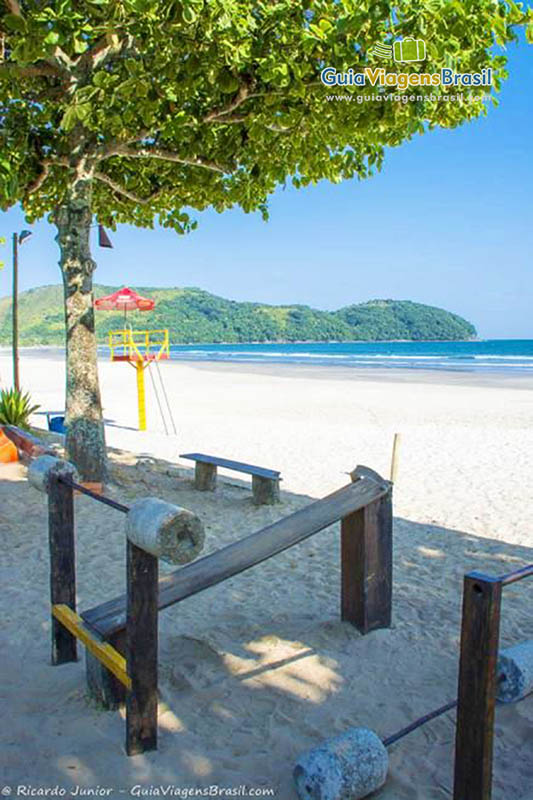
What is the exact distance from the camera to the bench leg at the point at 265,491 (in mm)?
7688

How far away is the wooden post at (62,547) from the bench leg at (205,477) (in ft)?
14.5

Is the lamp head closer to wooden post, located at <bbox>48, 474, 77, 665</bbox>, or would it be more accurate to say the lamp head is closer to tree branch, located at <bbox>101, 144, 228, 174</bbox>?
tree branch, located at <bbox>101, 144, 228, 174</bbox>

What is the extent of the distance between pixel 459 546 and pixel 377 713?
320 cm

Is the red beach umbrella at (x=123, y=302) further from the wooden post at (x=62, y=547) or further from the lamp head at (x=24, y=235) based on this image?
the wooden post at (x=62, y=547)

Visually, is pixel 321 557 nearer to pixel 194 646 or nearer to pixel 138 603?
pixel 194 646

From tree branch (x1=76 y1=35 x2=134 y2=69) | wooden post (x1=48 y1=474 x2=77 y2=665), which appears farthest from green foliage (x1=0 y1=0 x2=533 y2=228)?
wooden post (x1=48 y1=474 x2=77 y2=665)

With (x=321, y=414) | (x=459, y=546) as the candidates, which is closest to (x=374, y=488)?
(x=459, y=546)

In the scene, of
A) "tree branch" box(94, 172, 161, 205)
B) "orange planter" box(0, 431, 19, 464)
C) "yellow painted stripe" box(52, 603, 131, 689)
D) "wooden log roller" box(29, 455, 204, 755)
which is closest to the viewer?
"wooden log roller" box(29, 455, 204, 755)

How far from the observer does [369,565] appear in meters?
4.16

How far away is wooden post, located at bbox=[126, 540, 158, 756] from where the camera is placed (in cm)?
282

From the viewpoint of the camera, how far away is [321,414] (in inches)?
683

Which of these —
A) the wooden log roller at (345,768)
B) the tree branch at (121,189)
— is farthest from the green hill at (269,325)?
the wooden log roller at (345,768)

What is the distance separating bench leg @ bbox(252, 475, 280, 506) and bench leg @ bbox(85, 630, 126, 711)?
14.5ft

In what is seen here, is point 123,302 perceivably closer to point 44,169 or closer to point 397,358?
point 44,169
